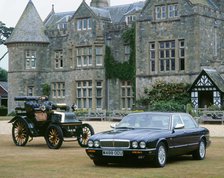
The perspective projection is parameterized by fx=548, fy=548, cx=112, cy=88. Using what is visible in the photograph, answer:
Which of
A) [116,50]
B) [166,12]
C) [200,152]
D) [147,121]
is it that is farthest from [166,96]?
[147,121]

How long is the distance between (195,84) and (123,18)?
1085cm

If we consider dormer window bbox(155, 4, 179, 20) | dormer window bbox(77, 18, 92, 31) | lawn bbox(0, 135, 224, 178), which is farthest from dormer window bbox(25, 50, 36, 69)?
lawn bbox(0, 135, 224, 178)

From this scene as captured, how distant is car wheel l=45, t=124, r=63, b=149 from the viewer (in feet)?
54.9

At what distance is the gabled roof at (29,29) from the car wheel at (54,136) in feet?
96.4

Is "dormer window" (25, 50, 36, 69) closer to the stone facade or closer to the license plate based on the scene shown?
the stone facade

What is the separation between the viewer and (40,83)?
4659 cm

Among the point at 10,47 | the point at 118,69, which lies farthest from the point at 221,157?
the point at 10,47

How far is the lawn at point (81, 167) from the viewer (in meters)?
10.6

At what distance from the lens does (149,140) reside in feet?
38.0

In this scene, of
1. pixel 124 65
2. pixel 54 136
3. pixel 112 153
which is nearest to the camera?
pixel 112 153

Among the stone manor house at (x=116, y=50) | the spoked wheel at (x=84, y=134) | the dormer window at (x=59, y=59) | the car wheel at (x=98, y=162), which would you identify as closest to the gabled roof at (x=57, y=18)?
the stone manor house at (x=116, y=50)

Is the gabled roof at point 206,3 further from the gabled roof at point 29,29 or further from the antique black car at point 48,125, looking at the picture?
the antique black car at point 48,125

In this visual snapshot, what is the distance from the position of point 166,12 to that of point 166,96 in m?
5.89

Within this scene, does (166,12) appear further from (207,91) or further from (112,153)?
(112,153)
